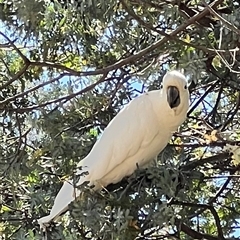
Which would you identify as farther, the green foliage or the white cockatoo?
the white cockatoo

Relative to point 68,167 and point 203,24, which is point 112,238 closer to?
point 68,167

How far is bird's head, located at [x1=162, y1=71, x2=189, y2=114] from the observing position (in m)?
1.46

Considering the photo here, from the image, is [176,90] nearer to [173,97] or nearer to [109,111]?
[173,97]

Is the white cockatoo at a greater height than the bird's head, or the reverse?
the bird's head

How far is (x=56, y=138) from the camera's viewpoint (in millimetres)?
1695

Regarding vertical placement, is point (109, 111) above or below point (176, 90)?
above

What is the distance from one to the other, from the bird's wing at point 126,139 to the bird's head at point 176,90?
2.7 inches

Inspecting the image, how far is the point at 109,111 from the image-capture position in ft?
6.01

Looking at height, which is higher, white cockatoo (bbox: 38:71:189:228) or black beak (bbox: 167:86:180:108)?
black beak (bbox: 167:86:180:108)

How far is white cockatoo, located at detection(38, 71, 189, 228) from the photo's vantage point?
1.51m

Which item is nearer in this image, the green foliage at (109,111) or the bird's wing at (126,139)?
the green foliage at (109,111)

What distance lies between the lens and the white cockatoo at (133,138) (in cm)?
151

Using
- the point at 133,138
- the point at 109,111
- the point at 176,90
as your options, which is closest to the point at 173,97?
the point at 176,90

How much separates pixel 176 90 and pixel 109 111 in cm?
39
